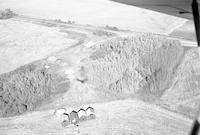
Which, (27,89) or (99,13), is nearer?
(27,89)

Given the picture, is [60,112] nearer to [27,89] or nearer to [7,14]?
[27,89]

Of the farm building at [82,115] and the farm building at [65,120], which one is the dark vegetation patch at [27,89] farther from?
the farm building at [82,115]

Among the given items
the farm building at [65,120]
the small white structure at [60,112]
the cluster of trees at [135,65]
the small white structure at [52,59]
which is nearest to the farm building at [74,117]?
the farm building at [65,120]

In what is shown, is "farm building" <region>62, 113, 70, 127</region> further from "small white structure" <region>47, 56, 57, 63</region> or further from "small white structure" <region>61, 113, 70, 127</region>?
"small white structure" <region>47, 56, 57, 63</region>

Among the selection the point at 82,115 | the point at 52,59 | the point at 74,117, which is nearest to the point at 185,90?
the point at 82,115

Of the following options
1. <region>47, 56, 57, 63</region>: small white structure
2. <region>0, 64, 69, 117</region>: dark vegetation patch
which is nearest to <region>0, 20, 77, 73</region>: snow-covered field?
<region>47, 56, 57, 63</region>: small white structure

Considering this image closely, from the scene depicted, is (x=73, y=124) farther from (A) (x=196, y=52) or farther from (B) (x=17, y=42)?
(B) (x=17, y=42)

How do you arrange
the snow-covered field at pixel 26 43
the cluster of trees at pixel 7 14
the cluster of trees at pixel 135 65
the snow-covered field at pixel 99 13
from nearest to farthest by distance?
the cluster of trees at pixel 135 65
the snow-covered field at pixel 26 43
the snow-covered field at pixel 99 13
the cluster of trees at pixel 7 14
